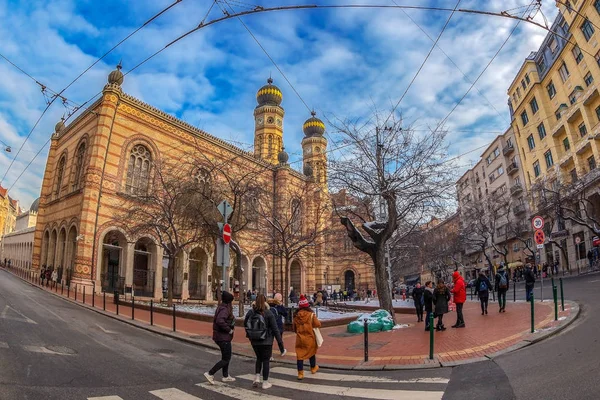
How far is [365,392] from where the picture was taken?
18.0 ft

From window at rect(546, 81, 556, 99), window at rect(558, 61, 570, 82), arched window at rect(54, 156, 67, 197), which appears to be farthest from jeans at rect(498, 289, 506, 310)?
window at rect(546, 81, 556, 99)

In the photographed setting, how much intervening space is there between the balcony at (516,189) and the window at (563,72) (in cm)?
1397

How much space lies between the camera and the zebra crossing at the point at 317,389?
5.25 m

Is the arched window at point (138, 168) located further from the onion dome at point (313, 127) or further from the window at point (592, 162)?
the window at point (592, 162)

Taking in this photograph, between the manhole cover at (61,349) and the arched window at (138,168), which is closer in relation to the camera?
the manhole cover at (61,349)

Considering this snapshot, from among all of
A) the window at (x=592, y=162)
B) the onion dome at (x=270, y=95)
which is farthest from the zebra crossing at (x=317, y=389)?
the onion dome at (x=270, y=95)

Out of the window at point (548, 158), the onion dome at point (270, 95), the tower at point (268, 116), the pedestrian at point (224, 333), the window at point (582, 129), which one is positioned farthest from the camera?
the onion dome at point (270, 95)

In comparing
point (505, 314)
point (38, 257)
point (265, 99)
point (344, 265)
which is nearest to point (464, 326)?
point (505, 314)

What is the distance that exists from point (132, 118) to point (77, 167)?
574cm

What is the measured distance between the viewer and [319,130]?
5478 centimetres

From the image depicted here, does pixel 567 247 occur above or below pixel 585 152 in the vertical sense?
below

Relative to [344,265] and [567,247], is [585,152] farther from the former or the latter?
[344,265]

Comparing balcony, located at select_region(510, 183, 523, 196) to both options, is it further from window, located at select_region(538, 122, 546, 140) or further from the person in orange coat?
the person in orange coat

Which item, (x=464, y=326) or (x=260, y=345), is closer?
(x=260, y=345)
